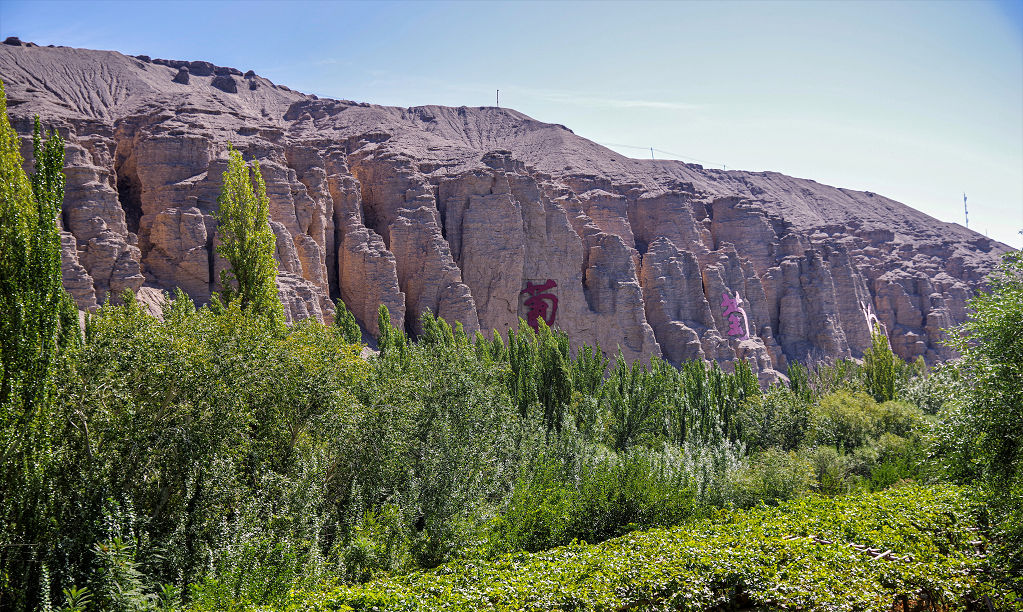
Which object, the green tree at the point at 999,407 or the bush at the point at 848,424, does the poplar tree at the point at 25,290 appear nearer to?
the green tree at the point at 999,407

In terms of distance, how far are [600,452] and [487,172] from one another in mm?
35582

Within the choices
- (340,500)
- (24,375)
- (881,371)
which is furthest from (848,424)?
(24,375)

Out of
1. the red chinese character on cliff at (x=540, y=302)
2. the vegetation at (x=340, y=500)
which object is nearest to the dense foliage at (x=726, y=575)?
the vegetation at (x=340, y=500)

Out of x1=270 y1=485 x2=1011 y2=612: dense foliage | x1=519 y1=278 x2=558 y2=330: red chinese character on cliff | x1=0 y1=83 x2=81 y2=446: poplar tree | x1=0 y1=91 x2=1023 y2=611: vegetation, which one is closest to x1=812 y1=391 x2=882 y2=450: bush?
x1=0 y1=91 x2=1023 y2=611: vegetation

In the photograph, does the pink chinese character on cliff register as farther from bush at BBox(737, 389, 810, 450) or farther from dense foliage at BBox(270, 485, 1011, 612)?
dense foliage at BBox(270, 485, 1011, 612)

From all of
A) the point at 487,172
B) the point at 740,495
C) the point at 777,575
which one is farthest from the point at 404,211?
the point at 777,575

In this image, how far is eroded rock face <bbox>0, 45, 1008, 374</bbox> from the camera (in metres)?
39.9

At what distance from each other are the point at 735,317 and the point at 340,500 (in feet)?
188

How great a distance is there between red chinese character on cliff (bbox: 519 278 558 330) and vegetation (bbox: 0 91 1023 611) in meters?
35.0

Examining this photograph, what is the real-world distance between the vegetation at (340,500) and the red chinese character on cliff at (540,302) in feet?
115

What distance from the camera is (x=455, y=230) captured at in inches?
2066

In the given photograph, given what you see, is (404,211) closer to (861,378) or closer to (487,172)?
(487,172)

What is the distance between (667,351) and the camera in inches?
2308

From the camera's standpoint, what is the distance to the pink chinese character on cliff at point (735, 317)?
64.5m
